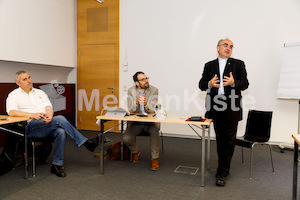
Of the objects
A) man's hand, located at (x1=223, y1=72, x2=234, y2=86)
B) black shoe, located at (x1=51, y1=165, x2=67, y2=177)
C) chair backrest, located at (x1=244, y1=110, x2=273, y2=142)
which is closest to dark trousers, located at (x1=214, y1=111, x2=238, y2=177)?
man's hand, located at (x1=223, y1=72, x2=234, y2=86)

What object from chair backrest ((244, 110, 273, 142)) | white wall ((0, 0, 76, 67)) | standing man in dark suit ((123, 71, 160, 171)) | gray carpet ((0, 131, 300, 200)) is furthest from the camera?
white wall ((0, 0, 76, 67))

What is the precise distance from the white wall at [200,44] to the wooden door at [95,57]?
0.22m

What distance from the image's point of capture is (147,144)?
4820 millimetres

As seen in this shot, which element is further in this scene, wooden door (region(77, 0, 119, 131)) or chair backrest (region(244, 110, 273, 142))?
wooden door (region(77, 0, 119, 131))

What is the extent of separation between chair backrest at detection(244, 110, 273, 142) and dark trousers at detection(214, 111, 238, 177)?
559mm

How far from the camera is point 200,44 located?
17.4 ft

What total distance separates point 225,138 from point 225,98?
431 mm

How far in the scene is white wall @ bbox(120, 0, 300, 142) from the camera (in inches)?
190

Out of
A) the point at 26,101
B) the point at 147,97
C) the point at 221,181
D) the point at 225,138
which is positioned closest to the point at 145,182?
the point at 221,181

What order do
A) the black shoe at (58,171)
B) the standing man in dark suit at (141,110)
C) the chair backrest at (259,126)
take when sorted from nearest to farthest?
the black shoe at (58,171) < the chair backrest at (259,126) < the standing man in dark suit at (141,110)

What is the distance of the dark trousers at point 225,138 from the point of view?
2.85 m

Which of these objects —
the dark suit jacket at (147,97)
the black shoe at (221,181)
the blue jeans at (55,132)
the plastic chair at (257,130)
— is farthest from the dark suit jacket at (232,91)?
the blue jeans at (55,132)

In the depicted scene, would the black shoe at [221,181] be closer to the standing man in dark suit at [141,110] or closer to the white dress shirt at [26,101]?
the standing man in dark suit at [141,110]

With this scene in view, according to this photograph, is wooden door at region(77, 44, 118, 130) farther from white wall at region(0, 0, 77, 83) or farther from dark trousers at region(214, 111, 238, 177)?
dark trousers at region(214, 111, 238, 177)
